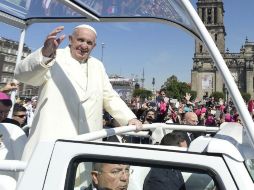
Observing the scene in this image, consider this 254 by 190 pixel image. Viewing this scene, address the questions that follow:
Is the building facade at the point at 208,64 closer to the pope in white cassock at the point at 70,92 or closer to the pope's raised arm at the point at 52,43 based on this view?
the pope in white cassock at the point at 70,92

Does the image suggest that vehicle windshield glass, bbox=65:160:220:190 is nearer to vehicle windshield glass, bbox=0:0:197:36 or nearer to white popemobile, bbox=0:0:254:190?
white popemobile, bbox=0:0:254:190

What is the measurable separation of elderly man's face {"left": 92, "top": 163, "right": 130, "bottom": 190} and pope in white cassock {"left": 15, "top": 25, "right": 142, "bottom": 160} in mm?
858

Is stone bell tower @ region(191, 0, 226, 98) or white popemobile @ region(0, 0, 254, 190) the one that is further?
stone bell tower @ region(191, 0, 226, 98)

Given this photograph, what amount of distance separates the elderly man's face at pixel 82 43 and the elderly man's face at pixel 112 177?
48.7 inches

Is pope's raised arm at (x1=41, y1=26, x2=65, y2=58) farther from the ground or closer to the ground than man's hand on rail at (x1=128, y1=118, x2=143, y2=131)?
farther from the ground

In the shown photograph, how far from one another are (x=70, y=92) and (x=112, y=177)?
1.16 metres

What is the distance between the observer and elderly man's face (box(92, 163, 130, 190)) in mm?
1960

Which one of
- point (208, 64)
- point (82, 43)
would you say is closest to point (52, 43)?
point (82, 43)

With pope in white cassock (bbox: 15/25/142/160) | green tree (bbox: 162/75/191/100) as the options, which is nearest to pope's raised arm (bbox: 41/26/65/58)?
pope in white cassock (bbox: 15/25/142/160)

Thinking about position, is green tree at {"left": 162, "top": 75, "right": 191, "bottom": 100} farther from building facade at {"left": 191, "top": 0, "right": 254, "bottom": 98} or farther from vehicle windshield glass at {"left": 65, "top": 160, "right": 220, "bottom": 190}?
vehicle windshield glass at {"left": 65, "top": 160, "right": 220, "bottom": 190}

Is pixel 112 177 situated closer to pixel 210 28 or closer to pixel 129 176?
pixel 129 176

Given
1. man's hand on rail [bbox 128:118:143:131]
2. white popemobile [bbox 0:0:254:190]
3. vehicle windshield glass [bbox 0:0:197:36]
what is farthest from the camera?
man's hand on rail [bbox 128:118:143:131]

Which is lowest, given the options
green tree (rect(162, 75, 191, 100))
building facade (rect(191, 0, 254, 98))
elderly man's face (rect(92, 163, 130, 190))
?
elderly man's face (rect(92, 163, 130, 190))

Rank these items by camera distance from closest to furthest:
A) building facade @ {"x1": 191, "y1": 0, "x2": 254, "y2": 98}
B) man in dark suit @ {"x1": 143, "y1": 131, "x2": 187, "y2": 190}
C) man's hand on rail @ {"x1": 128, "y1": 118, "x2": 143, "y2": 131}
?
man in dark suit @ {"x1": 143, "y1": 131, "x2": 187, "y2": 190} < man's hand on rail @ {"x1": 128, "y1": 118, "x2": 143, "y2": 131} < building facade @ {"x1": 191, "y1": 0, "x2": 254, "y2": 98}
